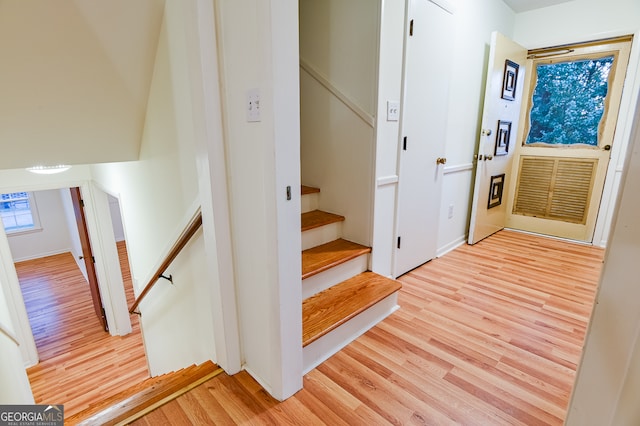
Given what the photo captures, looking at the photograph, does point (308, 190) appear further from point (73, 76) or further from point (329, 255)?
point (73, 76)

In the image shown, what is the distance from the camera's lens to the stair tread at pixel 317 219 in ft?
6.88

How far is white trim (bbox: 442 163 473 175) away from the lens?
2866 mm

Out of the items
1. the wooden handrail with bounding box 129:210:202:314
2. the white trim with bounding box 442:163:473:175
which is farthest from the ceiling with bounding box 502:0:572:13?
the wooden handrail with bounding box 129:210:202:314

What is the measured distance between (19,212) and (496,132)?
818 cm

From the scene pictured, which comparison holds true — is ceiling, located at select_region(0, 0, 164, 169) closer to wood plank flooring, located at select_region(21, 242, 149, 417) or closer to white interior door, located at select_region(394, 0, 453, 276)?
white interior door, located at select_region(394, 0, 453, 276)

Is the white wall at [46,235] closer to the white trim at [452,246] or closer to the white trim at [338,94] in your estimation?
the white trim at [338,94]

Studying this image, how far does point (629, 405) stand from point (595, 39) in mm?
3763

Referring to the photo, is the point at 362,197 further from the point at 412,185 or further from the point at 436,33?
the point at 436,33

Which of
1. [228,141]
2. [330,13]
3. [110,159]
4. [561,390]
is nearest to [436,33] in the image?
[330,13]

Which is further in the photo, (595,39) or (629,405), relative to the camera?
(595,39)

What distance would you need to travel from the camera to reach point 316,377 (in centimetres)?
155

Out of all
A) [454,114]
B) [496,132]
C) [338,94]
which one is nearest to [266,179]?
[338,94]

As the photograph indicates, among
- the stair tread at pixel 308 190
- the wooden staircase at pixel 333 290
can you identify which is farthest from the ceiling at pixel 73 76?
the wooden staircase at pixel 333 290

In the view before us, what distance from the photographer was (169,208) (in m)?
1.89
